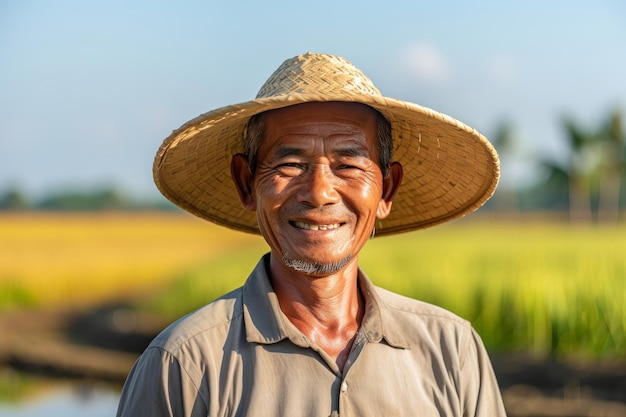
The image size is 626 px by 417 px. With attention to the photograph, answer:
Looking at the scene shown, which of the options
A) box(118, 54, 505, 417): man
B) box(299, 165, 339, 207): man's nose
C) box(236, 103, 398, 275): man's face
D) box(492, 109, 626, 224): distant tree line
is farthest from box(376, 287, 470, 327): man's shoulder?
box(492, 109, 626, 224): distant tree line

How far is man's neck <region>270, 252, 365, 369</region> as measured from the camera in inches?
80.0

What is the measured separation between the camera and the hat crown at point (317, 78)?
1982 millimetres

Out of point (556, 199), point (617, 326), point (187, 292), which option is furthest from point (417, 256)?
point (556, 199)

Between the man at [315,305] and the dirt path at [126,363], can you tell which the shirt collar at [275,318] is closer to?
the man at [315,305]

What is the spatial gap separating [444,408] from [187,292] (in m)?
10.4

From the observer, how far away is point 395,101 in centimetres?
193

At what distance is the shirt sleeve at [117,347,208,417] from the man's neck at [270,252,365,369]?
1.04 feet

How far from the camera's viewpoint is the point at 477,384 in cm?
205

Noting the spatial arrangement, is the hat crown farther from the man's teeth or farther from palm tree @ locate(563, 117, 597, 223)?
palm tree @ locate(563, 117, 597, 223)

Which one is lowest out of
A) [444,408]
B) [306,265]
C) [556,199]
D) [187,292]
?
[556,199]

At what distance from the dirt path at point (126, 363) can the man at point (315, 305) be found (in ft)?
16.8

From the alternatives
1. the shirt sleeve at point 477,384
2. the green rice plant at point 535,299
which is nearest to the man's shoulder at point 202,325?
the shirt sleeve at point 477,384

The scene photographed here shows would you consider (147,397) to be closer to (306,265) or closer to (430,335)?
(306,265)

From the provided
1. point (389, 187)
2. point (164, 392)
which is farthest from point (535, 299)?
point (164, 392)
